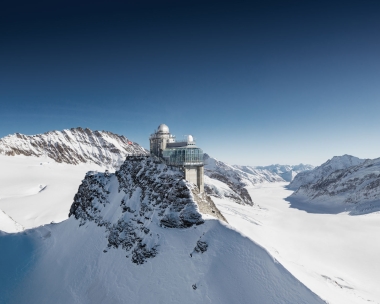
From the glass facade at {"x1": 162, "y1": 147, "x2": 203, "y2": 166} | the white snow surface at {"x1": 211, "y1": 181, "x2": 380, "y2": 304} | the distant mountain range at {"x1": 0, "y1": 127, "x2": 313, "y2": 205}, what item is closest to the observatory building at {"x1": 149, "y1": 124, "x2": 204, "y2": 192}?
the glass facade at {"x1": 162, "y1": 147, "x2": 203, "y2": 166}

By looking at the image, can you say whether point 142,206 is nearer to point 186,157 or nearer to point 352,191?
point 186,157

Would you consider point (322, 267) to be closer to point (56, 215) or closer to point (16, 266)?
point (16, 266)

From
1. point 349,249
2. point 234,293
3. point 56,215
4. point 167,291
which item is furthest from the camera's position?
point 56,215

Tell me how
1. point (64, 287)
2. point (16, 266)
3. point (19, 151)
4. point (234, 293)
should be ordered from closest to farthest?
1. point (234, 293)
2. point (64, 287)
3. point (16, 266)
4. point (19, 151)

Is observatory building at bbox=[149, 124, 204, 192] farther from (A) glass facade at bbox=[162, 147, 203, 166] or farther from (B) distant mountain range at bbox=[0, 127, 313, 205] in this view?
(B) distant mountain range at bbox=[0, 127, 313, 205]

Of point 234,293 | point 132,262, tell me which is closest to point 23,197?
point 132,262

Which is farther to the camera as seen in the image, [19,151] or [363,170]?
[363,170]

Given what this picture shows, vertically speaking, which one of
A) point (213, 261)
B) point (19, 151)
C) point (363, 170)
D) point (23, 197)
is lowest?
point (213, 261)
